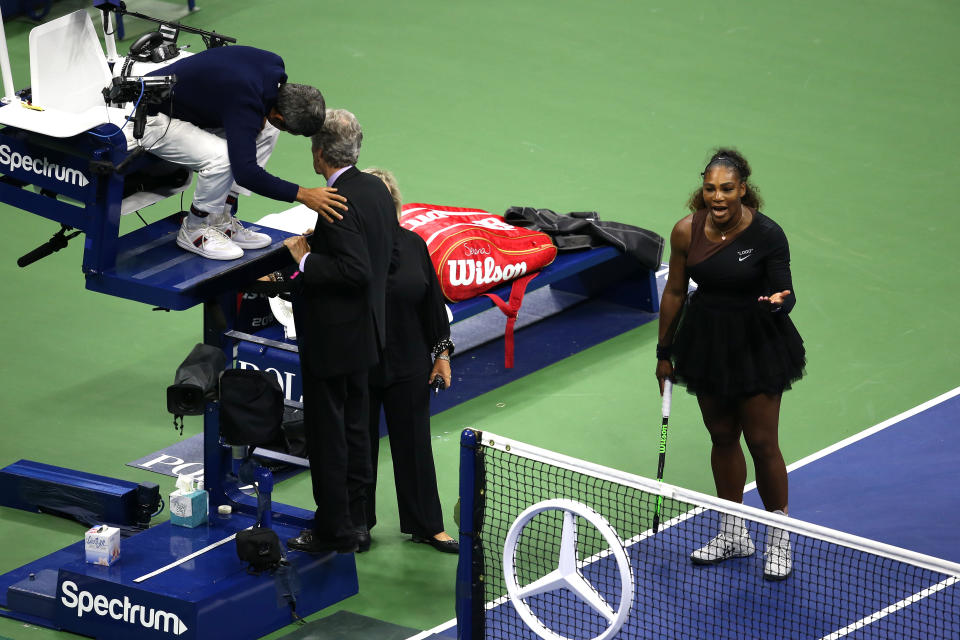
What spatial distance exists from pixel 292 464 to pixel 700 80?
7.86m

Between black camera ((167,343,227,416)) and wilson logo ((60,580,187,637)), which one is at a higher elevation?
black camera ((167,343,227,416))

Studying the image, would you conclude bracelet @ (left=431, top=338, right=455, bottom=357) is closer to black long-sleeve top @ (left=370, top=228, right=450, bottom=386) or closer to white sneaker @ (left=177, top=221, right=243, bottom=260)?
black long-sleeve top @ (left=370, top=228, right=450, bottom=386)

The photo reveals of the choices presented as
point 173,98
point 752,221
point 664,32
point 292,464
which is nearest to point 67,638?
point 292,464

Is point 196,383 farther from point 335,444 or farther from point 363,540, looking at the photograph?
point 363,540

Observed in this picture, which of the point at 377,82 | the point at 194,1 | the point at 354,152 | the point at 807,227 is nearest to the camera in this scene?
the point at 354,152

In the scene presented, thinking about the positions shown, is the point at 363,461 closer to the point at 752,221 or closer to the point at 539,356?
the point at 752,221

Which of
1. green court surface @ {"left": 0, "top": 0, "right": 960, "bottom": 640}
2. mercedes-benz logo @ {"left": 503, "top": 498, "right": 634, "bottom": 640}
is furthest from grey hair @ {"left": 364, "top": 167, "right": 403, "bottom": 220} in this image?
mercedes-benz logo @ {"left": 503, "top": 498, "right": 634, "bottom": 640}

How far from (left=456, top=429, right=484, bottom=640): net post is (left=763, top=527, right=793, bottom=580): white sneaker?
186 centimetres

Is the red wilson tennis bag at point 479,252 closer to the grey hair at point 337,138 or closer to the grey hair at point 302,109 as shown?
the grey hair at point 337,138

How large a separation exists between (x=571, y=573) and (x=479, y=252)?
13.1 feet

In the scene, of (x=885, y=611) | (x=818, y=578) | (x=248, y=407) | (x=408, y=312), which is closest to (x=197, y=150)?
(x=248, y=407)

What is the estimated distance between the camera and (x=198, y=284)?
7.54 m

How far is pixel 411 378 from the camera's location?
8344 mm

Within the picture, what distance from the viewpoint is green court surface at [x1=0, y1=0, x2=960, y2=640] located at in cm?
966
